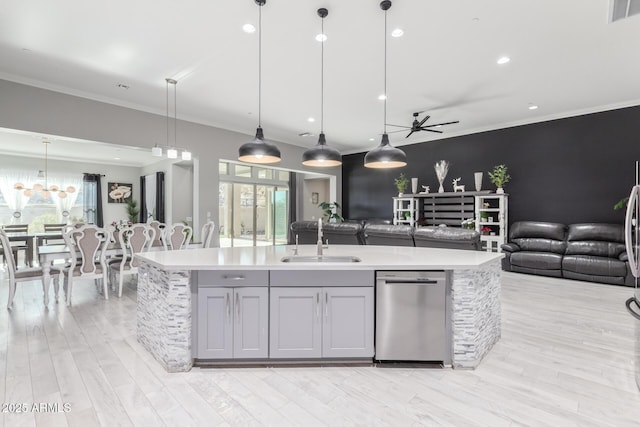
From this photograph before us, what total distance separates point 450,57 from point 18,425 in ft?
17.0

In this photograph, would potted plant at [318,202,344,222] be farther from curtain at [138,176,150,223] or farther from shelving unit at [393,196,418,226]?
curtain at [138,176,150,223]

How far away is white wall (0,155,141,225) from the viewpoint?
863 centimetres

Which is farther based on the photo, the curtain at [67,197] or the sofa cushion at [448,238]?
the curtain at [67,197]

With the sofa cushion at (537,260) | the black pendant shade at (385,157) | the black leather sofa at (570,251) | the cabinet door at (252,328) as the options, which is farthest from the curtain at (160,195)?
the sofa cushion at (537,260)

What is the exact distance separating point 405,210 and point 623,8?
6.16 metres

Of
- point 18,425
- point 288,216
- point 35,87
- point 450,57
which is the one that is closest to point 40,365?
point 18,425

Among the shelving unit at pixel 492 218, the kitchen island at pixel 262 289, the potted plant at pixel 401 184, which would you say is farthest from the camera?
the potted plant at pixel 401 184

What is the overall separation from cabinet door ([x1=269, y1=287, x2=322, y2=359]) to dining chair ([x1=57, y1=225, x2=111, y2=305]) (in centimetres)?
332

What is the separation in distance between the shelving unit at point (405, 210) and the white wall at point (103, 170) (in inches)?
339

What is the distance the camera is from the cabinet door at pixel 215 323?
2.52 metres

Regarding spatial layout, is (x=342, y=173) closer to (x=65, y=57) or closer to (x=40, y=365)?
(x=65, y=57)

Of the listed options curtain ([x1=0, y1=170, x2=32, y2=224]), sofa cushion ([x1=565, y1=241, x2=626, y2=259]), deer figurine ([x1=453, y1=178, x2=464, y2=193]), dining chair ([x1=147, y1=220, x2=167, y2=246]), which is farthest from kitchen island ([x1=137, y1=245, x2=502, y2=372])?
curtain ([x1=0, y1=170, x2=32, y2=224])

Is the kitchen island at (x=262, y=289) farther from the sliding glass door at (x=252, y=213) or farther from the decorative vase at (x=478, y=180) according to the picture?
the sliding glass door at (x=252, y=213)

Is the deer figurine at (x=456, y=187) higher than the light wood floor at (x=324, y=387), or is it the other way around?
the deer figurine at (x=456, y=187)
